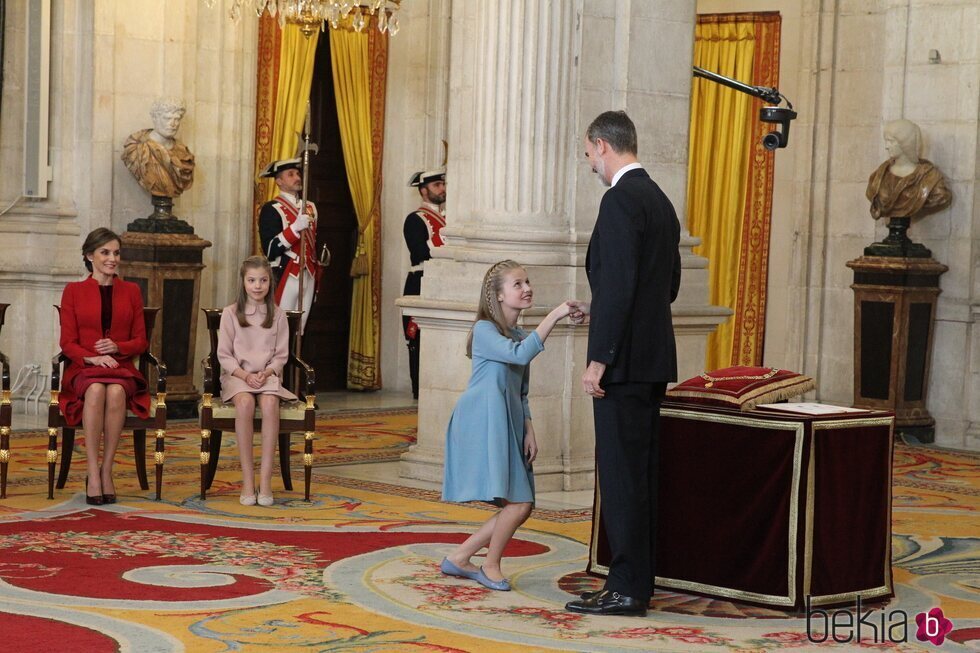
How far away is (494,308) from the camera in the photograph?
5.64 m

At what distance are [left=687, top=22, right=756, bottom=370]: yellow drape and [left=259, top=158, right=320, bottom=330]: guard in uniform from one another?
3477 mm

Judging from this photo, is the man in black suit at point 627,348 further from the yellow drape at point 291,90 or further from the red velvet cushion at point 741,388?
the yellow drape at point 291,90

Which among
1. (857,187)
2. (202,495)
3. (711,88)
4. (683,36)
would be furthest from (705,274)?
(711,88)

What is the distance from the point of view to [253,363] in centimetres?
742

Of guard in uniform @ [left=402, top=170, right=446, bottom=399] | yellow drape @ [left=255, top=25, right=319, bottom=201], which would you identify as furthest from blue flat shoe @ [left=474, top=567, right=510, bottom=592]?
yellow drape @ [left=255, top=25, right=319, bottom=201]

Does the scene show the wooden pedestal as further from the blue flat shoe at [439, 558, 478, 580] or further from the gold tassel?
the blue flat shoe at [439, 558, 478, 580]

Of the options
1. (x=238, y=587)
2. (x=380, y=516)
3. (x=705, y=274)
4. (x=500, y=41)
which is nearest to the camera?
(x=238, y=587)

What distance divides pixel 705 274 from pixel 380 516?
244cm

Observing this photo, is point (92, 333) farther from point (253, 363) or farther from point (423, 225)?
point (423, 225)

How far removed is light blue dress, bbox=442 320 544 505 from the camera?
550cm

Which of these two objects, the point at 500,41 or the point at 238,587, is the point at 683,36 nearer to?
the point at 500,41

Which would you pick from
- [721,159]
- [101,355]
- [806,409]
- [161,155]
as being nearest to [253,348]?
[101,355]

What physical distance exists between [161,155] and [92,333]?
3170mm
